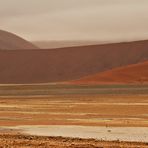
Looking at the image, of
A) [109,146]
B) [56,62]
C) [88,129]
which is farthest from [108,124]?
[56,62]

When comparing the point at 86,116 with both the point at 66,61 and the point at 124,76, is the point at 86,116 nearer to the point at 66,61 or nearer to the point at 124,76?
the point at 124,76

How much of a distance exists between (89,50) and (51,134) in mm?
125303

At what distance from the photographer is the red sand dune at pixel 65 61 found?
12662cm

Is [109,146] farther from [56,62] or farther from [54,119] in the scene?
[56,62]

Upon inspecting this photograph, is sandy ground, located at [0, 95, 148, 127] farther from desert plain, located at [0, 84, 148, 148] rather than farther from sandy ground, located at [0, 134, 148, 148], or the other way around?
sandy ground, located at [0, 134, 148, 148]

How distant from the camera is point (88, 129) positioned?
2125 centimetres

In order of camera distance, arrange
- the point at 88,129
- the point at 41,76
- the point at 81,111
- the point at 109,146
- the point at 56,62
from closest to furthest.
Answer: the point at 109,146, the point at 88,129, the point at 81,111, the point at 41,76, the point at 56,62

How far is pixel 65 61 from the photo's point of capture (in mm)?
140000

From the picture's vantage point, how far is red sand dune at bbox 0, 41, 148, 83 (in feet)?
415

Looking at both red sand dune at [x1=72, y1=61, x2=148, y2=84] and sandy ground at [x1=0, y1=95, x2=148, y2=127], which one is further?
red sand dune at [x1=72, y1=61, x2=148, y2=84]

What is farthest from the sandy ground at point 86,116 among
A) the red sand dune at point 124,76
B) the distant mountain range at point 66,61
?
the distant mountain range at point 66,61

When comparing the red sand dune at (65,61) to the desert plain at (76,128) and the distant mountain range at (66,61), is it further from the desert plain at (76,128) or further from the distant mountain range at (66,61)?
the desert plain at (76,128)

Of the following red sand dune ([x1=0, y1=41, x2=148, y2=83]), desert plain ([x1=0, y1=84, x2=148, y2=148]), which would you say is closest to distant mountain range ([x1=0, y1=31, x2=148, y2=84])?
red sand dune ([x1=0, y1=41, x2=148, y2=83])

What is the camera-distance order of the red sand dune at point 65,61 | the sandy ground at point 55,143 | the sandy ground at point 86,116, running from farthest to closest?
the red sand dune at point 65,61 → the sandy ground at point 86,116 → the sandy ground at point 55,143
